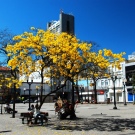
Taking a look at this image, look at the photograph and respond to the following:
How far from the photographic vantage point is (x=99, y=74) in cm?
1992

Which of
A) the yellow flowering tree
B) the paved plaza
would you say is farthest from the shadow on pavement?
the yellow flowering tree

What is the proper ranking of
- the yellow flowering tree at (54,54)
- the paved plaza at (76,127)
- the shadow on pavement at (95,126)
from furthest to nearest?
the yellow flowering tree at (54,54) < the shadow on pavement at (95,126) < the paved plaza at (76,127)

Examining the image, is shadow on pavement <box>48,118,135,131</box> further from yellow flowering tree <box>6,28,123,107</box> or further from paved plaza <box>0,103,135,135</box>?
yellow flowering tree <box>6,28,123,107</box>

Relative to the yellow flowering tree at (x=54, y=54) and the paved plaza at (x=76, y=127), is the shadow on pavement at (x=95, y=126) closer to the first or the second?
the paved plaza at (x=76, y=127)

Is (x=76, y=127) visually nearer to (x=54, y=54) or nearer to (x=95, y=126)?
(x=95, y=126)

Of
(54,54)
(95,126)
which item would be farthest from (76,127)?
(54,54)

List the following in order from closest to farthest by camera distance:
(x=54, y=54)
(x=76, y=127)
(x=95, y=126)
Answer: (x=76, y=127), (x=95, y=126), (x=54, y=54)

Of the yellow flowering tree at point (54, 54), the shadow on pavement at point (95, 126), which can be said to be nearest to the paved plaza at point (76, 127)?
the shadow on pavement at point (95, 126)

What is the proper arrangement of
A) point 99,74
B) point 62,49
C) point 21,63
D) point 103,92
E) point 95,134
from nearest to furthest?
point 95,134
point 62,49
point 21,63
point 99,74
point 103,92

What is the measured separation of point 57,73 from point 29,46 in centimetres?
430

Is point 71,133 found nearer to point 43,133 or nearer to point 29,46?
point 43,133

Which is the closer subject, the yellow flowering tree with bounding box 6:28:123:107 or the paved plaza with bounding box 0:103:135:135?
the paved plaza with bounding box 0:103:135:135

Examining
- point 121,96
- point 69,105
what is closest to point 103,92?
point 121,96

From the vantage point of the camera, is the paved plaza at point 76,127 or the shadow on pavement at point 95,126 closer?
the paved plaza at point 76,127
